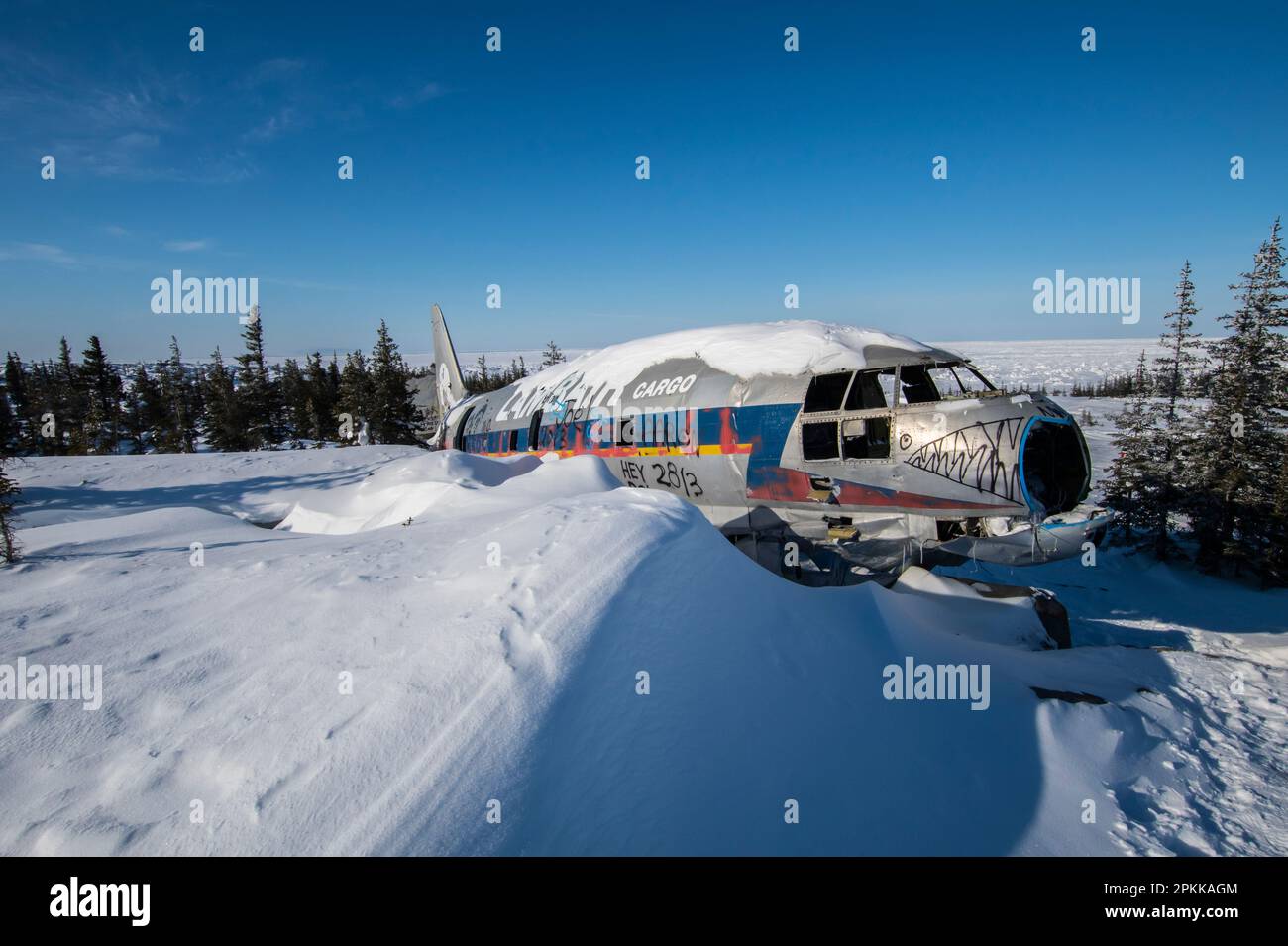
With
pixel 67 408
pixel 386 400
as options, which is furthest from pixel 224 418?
pixel 67 408

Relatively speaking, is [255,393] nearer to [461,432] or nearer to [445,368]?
[445,368]

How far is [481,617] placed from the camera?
4191mm

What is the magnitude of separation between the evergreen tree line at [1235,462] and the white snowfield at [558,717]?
74.2 ft

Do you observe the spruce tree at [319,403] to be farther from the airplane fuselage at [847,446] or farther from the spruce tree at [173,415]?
the airplane fuselage at [847,446]

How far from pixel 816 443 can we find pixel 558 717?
8102mm

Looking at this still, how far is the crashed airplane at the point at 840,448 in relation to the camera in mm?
8359

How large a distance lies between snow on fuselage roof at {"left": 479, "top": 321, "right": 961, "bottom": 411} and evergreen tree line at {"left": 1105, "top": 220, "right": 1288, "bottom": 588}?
23.6 m

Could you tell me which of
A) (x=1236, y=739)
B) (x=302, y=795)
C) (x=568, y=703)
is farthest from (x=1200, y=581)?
(x=302, y=795)

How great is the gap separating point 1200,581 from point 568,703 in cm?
3053

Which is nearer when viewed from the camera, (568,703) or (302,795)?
(302,795)
